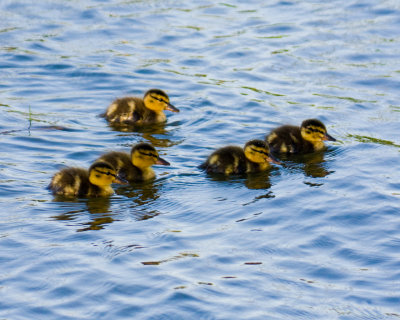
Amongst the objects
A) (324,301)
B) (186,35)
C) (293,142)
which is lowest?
(324,301)

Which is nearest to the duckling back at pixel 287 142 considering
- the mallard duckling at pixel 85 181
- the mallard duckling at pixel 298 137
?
the mallard duckling at pixel 298 137

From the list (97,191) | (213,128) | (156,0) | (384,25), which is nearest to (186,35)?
(156,0)

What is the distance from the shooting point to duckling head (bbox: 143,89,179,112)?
8.36 metres

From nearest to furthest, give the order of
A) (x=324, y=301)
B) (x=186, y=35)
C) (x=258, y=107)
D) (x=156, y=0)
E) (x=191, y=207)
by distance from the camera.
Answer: (x=324, y=301), (x=191, y=207), (x=258, y=107), (x=186, y=35), (x=156, y=0)

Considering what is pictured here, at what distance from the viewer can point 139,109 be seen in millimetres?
8391

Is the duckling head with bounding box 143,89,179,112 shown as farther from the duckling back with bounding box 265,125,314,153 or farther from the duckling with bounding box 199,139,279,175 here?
the duckling with bounding box 199,139,279,175

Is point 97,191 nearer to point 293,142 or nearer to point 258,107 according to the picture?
point 293,142

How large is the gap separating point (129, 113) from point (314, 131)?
1825mm

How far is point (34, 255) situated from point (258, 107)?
3.77 metres

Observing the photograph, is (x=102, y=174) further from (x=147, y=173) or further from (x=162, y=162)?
(x=162, y=162)

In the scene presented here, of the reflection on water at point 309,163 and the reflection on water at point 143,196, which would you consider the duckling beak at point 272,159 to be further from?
the reflection on water at point 143,196

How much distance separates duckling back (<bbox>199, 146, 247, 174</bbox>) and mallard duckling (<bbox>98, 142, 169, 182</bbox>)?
0.37 metres

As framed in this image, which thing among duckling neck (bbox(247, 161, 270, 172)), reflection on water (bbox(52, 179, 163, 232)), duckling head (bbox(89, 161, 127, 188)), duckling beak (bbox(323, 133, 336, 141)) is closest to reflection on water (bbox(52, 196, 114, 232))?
reflection on water (bbox(52, 179, 163, 232))

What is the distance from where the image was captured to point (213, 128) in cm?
810
